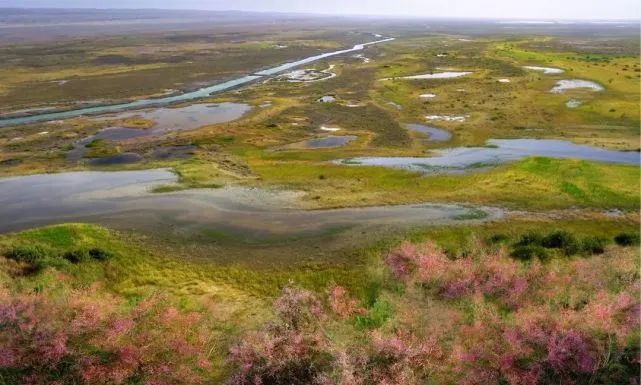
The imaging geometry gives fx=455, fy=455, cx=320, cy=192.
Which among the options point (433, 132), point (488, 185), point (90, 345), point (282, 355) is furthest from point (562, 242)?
point (433, 132)

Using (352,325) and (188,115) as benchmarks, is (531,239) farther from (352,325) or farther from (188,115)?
(188,115)

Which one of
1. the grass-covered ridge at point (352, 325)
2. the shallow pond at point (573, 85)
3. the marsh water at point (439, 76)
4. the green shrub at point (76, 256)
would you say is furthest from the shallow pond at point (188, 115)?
the shallow pond at point (573, 85)

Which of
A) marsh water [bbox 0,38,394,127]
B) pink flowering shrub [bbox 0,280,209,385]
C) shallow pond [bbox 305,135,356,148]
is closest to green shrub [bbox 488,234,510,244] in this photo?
pink flowering shrub [bbox 0,280,209,385]

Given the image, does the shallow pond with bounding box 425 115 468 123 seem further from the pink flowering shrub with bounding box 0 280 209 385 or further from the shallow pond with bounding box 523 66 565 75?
the pink flowering shrub with bounding box 0 280 209 385

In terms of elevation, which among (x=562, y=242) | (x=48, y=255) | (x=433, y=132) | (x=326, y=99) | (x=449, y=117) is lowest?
(x=48, y=255)

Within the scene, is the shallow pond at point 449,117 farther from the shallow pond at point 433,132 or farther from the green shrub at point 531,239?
the green shrub at point 531,239

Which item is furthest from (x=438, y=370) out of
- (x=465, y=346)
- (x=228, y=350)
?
(x=228, y=350)

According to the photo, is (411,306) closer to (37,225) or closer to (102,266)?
(102,266)
